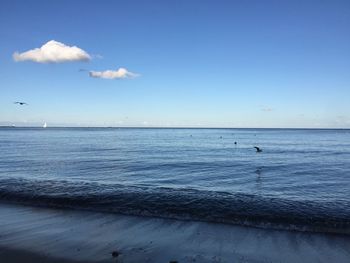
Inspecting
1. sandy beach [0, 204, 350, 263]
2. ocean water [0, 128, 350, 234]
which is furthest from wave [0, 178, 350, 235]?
sandy beach [0, 204, 350, 263]

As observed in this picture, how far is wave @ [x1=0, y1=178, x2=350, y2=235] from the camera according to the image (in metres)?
14.2

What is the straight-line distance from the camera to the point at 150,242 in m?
11.1

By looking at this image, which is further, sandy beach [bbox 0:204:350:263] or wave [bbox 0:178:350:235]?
wave [bbox 0:178:350:235]

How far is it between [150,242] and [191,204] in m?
6.01

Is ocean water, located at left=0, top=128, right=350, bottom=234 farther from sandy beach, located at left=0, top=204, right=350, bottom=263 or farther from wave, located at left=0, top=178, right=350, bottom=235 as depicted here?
sandy beach, located at left=0, top=204, right=350, bottom=263

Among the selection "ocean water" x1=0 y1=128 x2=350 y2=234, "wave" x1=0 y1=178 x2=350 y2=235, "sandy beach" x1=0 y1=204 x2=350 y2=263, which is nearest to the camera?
"sandy beach" x1=0 y1=204 x2=350 y2=263

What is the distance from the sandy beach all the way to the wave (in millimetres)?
1124

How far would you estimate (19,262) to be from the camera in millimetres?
9352

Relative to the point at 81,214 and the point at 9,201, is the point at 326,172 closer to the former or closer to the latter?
the point at 81,214

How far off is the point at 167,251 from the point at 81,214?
21.1ft

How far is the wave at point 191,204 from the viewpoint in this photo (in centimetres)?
1417

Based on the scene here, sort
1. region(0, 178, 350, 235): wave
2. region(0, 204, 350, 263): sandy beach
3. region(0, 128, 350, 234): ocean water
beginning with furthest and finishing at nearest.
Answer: region(0, 128, 350, 234): ocean water, region(0, 178, 350, 235): wave, region(0, 204, 350, 263): sandy beach

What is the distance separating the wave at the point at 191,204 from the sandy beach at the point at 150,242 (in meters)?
1.12

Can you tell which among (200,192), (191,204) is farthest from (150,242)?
(200,192)
